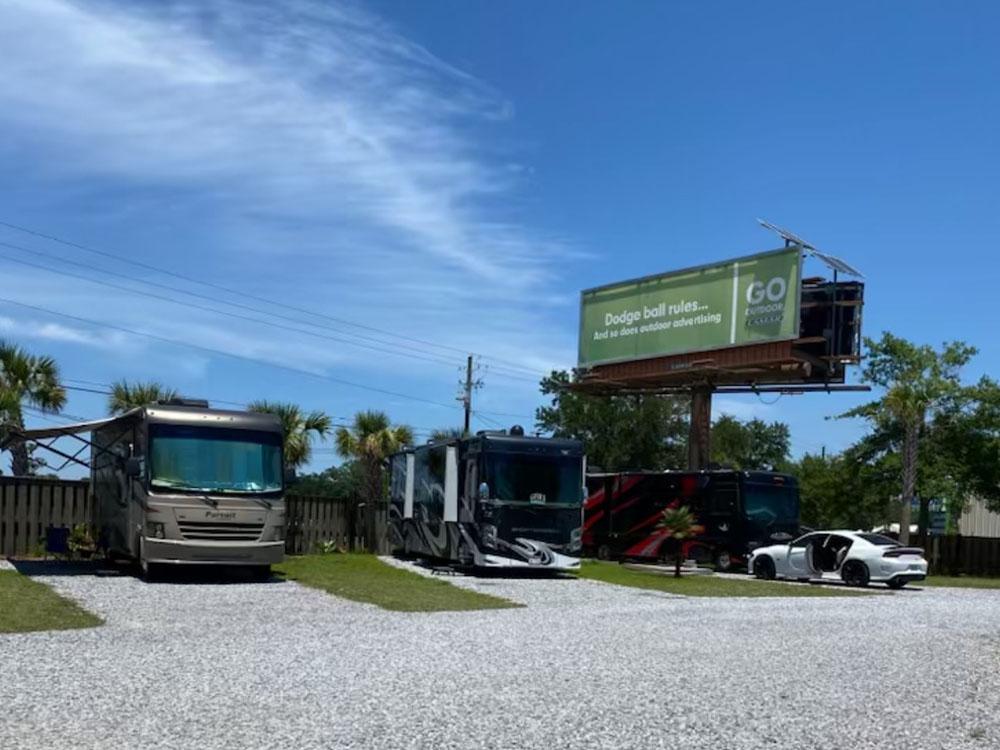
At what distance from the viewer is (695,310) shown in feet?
132

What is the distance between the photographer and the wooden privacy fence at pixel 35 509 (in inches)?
1062

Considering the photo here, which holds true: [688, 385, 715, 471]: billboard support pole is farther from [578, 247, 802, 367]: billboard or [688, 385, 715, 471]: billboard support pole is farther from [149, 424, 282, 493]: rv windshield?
[149, 424, 282, 493]: rv windshield

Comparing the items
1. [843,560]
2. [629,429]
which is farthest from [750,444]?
[843,560]

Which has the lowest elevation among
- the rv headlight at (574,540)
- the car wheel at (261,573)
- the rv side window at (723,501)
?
the car wheel at (261,573)

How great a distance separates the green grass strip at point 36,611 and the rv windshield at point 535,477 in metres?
9.55

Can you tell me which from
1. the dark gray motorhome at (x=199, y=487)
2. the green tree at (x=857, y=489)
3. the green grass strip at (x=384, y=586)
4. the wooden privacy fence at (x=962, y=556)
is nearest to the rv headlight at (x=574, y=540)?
the green grass strip at (x=384, y=586)

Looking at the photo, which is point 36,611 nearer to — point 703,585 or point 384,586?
point 384,586

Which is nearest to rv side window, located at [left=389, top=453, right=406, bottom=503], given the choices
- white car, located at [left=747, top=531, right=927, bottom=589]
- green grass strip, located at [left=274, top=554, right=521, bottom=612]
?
green grass strip, located at [left=274, top=554, right=521, bottom=612]

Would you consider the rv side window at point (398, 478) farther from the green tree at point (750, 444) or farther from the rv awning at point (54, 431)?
the green tree at point (750, 444)

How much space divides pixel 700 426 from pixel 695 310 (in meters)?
3.95

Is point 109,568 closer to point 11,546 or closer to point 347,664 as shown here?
point 11,546

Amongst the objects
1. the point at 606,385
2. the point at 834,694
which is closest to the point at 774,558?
the point at 606,385

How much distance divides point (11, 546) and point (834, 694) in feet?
71.0

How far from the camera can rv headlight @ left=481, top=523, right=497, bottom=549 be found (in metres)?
25.4
